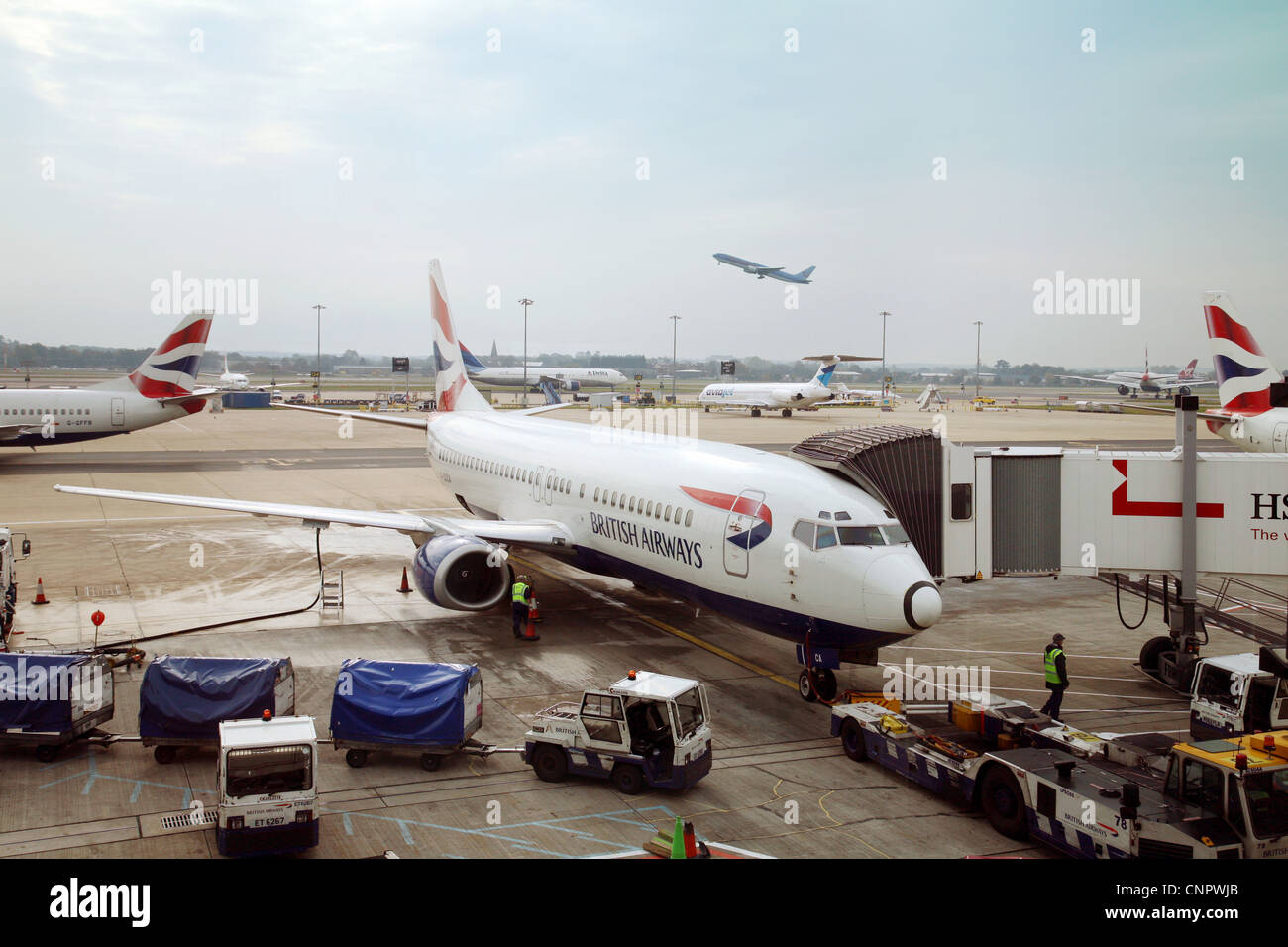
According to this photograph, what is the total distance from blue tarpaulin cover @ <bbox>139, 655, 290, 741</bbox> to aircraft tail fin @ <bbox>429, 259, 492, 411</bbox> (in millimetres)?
25850

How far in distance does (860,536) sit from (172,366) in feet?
165

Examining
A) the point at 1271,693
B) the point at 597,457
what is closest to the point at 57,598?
the point at 597,457

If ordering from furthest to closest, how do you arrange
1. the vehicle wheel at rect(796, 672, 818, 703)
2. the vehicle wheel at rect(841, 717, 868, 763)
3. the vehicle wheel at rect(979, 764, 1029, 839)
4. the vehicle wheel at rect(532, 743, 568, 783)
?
the vehicle wheel at rect(796, 672, 818, 703)
the vehicle wheel at rect(841, 717, 868, 763)
the vehicle wheel at rect(532, 743, 568, 783)
the vehicle wheel at rect(979, 764, 1029, 839)

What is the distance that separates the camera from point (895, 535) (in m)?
19.2

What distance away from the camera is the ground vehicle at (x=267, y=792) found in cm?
1327

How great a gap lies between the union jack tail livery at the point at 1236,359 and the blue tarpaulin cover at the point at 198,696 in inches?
1383

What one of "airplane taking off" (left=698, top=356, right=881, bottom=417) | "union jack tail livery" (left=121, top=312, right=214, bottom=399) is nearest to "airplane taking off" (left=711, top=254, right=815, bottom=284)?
"airplane taking off" (left=698, top=356, right=881, bottom=417)

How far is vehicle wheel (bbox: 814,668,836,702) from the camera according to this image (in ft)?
65.9

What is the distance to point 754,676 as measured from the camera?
22094 millimetres

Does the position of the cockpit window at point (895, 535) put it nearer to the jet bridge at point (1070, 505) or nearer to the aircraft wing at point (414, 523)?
the jet bridge at point (1070, 505)

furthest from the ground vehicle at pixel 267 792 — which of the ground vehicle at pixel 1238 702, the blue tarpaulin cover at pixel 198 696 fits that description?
the ground vehicle at pixel 1238 702

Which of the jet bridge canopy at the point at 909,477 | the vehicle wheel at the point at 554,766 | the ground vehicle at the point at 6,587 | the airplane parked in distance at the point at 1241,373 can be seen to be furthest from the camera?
the airplane parked in distance at the point at 1241,373

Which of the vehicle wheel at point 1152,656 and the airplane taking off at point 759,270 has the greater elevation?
the airplane taking off at point 759,270

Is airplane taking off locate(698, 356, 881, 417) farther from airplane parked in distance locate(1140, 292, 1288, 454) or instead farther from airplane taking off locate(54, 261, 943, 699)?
airplane taking off locate(54, 261, 943, 699)
